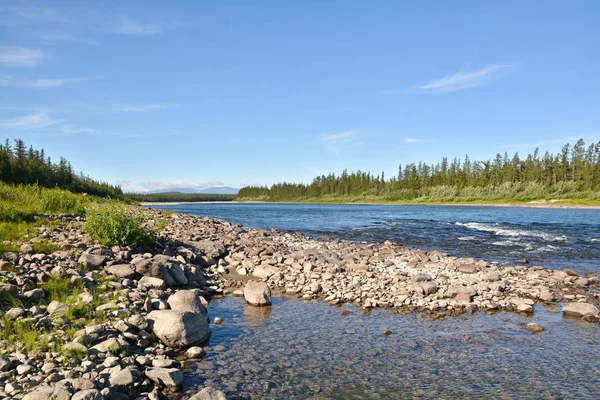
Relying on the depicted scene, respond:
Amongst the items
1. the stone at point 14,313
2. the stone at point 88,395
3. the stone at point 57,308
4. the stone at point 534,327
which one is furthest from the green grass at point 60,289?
the stone at point 534,327

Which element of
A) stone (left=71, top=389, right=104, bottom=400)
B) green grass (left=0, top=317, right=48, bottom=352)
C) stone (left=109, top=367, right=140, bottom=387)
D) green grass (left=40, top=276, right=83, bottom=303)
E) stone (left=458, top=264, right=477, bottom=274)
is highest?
green grass (left=40, top=276, right=83, bottom=303)

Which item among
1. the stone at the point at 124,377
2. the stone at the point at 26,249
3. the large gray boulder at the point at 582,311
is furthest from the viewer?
the stone at the point at 26,249

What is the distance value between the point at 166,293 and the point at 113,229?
5.13 m

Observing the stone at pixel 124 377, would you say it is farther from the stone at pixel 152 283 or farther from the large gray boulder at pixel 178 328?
the stone at pixel 152 283

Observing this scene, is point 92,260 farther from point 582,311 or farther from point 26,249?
point 582,311

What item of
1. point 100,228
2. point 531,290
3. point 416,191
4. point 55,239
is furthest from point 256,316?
point 416,191

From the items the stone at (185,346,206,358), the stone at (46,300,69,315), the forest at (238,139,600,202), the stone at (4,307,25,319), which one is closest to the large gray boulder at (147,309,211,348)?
the stone at (185,346,206,358)

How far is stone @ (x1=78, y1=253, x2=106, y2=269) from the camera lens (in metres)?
12.8

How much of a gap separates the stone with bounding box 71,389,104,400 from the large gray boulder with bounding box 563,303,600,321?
1359 centimetres

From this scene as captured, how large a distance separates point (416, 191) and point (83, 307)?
159697mm

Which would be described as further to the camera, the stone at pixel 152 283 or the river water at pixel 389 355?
the stone at pixel 152 283

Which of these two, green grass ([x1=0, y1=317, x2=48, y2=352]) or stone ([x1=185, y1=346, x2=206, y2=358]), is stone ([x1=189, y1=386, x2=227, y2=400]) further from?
green grass ([x1=0, y1=317, x2=48, y2=352])

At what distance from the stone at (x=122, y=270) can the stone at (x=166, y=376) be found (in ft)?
19.0

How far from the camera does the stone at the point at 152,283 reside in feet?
41.1
